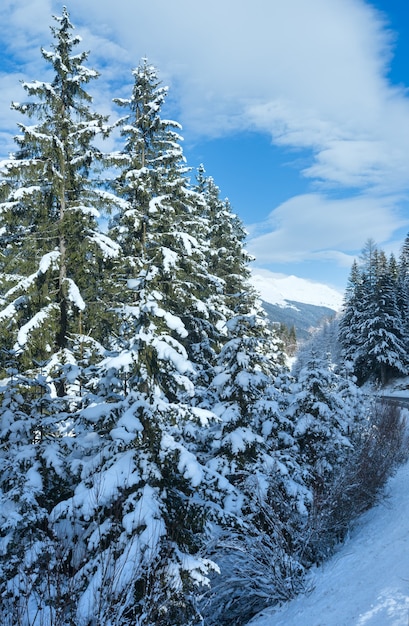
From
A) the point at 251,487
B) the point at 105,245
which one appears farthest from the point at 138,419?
the point at 105,245

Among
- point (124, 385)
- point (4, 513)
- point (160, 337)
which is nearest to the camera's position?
point (4, 513)

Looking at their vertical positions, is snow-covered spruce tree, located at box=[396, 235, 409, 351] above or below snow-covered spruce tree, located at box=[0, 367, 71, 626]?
above

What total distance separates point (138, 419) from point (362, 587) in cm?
381

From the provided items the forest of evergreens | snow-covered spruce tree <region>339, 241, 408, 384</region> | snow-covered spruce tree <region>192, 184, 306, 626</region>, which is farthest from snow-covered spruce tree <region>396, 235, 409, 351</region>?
snow-covered spruce tree <region>192, 184, 306, 626</region>

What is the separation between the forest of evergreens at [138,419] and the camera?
5062 millimetres

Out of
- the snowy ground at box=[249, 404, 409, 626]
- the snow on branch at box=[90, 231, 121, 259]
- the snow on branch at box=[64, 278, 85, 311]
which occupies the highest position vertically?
the snow on branch at box=[90, 231, 121, 259]

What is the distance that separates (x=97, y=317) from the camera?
1212 centimetres

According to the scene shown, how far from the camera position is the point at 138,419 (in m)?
5.64

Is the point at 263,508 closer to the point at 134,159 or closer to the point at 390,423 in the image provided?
the point at 390,423

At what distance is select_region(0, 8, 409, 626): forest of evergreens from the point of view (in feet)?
16.6

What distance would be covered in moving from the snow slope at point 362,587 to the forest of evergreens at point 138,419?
1.63ft

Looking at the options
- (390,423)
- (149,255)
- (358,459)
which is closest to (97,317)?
(149,255)

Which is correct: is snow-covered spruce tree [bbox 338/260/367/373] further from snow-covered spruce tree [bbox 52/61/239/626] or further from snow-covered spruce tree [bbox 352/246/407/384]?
snow-covered spruce tree [bbox 52/61/239/626]

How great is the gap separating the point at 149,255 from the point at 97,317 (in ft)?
10.2
